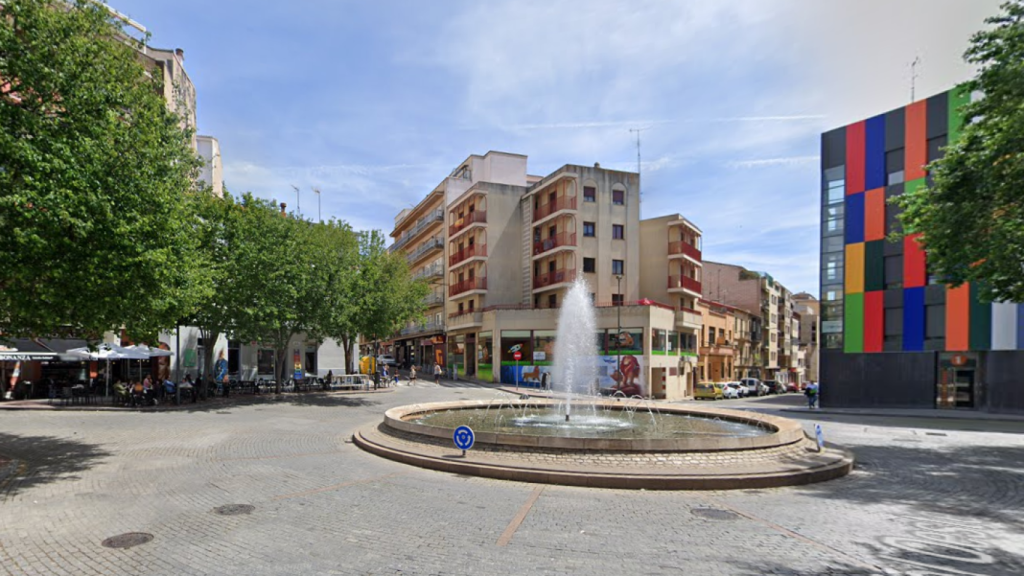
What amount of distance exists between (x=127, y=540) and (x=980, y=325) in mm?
36895

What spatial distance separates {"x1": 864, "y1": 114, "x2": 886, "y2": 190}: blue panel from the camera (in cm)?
3155

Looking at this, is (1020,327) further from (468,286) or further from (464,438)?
(468,286)

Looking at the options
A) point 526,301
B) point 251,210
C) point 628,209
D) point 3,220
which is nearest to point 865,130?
point 628,209

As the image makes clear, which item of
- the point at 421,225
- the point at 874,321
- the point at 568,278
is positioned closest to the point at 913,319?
the point at 874,321

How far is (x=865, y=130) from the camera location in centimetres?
3231

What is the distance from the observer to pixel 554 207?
45.8m

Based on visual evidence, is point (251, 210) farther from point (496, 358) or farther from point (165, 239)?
point (496, 358)

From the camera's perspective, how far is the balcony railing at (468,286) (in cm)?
4822

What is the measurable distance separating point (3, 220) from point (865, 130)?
1515 inches

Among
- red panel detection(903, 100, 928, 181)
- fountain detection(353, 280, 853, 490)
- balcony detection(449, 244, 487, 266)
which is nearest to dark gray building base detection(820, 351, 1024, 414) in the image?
red panel detection(903, 100, 928, 181)

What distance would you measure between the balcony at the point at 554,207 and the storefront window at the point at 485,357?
11.2 m

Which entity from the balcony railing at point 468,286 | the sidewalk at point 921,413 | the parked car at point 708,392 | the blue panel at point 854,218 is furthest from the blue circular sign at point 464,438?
the balcony railing at point 468,286

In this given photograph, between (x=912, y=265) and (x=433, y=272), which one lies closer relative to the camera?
(x=912, y=265)

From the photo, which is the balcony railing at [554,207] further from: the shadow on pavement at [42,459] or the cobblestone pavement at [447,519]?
the shadow on pavement at [42,459]
